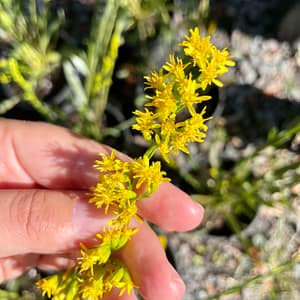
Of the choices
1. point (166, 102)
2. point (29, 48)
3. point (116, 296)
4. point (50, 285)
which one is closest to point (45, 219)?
point (50, 285)

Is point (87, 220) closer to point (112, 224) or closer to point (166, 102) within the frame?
point (112, 224)

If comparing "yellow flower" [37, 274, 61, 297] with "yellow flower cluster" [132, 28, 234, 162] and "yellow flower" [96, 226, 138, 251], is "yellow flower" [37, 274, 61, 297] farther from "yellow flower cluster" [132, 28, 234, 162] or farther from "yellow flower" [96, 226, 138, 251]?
"yellow flower cluster" [132, 28, 234, 162]

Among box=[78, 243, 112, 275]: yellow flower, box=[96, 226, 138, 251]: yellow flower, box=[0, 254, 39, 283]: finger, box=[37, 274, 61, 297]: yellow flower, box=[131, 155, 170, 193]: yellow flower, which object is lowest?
box=[0, 254, 39, 283]: finger

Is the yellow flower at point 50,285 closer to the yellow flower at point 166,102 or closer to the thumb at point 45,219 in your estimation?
the thumb at point 45,219

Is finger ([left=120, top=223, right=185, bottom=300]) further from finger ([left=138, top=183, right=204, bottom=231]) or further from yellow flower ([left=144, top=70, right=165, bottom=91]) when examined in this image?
yellow flower ([left=144, top=70, right=165, bottom=91])

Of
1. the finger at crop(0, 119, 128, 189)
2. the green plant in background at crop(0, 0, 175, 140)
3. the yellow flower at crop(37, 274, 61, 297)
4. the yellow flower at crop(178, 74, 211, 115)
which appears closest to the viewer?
the yellow flower at crop(178, 74, 211, 115)

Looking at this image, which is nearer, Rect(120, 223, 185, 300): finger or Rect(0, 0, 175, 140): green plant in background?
Rect(120, 223, 185, 300): finger

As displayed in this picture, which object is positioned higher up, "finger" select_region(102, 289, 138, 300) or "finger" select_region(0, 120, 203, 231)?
"finger" select_region(0, 120, 203, 231)

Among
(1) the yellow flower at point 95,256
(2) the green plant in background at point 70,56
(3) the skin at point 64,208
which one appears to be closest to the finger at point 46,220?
(3) the skin at point 64,208

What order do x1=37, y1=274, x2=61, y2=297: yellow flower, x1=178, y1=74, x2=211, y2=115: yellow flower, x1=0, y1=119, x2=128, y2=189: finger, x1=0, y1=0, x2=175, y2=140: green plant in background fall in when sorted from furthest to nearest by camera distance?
x1=0, y1=0, x2=175, y2=140: green plant in background < x1=0, y1=119, x2=128, y2=189: finger < x1=37, y1=274, x2=61, y2=297: yellow flower < x1=178, y1=74, x2=211, y2=115: yellow flower

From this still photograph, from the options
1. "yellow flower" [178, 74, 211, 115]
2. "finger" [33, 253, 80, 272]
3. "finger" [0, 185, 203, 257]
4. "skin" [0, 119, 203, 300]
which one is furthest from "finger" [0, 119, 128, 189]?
"yellow flower" [178, 74, 211, 115]
